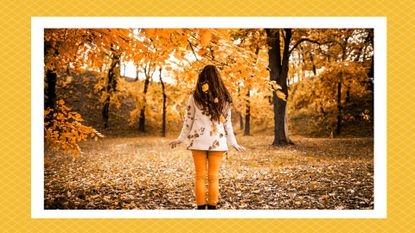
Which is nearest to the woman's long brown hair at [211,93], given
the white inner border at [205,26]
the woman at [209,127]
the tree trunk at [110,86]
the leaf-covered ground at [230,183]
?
the woman at [209,127]

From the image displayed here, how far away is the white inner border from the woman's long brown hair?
582 millimetres

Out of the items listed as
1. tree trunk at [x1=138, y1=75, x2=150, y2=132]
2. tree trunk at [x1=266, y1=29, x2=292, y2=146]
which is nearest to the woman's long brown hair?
tree trunk at [x1=266, y1=29, x2=292, y2=146]

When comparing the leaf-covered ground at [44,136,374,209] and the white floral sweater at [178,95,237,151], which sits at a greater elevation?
the white floral sweater at [178,95,237,151]

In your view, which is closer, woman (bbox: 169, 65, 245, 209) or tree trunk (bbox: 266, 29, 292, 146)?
woman (bbox: 169, 65, 245, 209)

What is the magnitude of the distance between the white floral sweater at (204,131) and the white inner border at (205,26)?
80 cm

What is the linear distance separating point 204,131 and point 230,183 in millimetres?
2160

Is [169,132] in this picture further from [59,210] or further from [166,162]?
[59,210]

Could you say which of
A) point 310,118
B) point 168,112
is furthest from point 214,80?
point 168,112

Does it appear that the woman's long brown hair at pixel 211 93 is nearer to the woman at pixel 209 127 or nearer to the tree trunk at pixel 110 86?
the woman at pixel 209 127

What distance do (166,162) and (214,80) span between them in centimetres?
509

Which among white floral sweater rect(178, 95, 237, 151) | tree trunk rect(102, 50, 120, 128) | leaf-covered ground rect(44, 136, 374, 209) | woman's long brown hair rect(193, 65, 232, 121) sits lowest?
leaf-covered ground rect(44, 136, 374, 209)

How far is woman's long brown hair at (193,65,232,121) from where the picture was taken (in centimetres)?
328

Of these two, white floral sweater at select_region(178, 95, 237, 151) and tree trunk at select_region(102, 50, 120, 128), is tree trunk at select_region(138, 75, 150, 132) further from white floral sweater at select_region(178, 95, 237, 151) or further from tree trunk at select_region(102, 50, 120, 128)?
white floral sweater at select_region(178, 95, 237, 151)

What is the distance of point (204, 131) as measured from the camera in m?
3.27
